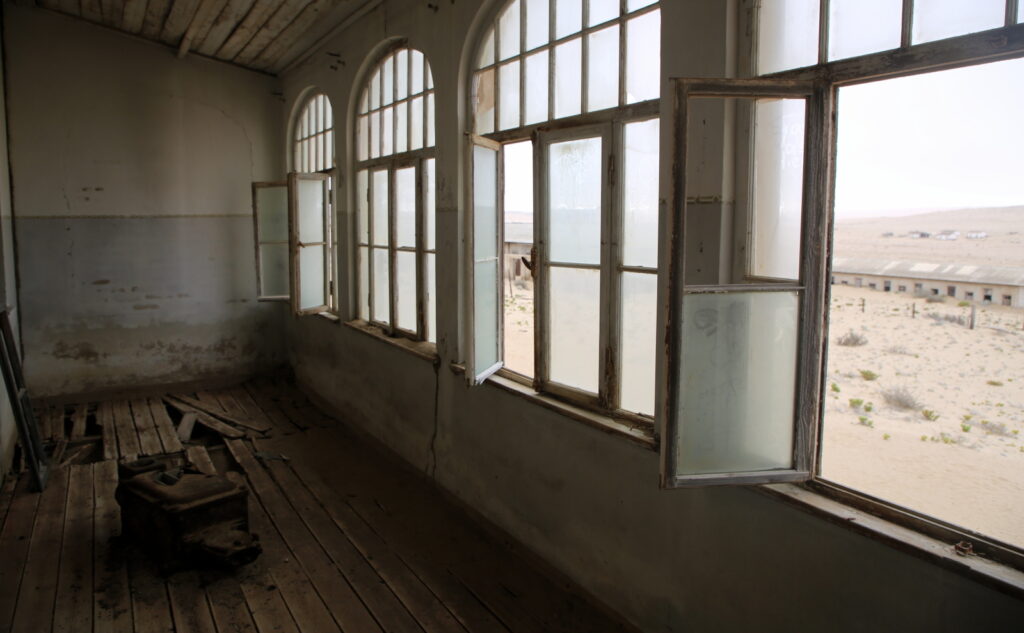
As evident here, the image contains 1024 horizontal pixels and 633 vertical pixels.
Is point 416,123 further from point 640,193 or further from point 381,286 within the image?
point 640,193

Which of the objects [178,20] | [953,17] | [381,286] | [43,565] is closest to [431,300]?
[381,286]

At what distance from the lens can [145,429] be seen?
5.65 m

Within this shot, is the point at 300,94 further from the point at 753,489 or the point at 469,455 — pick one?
the point at 753,489

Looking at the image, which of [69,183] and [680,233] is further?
[69,183]

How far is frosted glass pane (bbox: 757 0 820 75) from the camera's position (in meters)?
2.06

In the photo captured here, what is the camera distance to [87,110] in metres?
6.12

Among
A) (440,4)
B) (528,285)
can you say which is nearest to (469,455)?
(528,285)

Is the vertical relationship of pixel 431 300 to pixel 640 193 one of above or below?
below

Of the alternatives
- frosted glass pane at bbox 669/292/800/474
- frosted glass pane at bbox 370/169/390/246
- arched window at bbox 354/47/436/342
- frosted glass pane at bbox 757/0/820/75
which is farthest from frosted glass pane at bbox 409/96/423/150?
frosted glass pane at bbox 669/292/800/474

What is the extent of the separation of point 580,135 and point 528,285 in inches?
34.4

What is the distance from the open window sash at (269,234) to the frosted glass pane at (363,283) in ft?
4.46

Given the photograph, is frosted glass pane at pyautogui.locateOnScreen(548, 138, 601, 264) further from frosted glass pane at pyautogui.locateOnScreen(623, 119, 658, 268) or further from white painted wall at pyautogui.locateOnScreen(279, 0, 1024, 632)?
white painted wall at pyautogui.locateOnScreen(279, 0, 1024, 632)

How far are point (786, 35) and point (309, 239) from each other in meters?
4.55

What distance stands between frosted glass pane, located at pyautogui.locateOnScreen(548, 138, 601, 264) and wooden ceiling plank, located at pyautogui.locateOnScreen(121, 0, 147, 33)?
4.13 m
